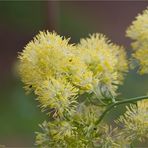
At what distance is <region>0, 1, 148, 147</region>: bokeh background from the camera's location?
135 inches

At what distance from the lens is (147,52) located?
1544 mm

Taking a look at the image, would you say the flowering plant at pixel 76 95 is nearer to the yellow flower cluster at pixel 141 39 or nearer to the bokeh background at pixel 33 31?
the yellow flower cluster at pixel 141 39

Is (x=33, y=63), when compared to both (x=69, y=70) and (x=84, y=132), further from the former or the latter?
(x=84, y=132)

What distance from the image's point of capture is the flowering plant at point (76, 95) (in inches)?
54.4

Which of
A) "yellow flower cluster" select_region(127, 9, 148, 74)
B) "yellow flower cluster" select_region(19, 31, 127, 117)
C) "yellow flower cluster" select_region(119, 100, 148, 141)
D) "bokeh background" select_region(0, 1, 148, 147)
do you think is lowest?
"yellow flower cluster" select_region(119, 100, 148, 141)

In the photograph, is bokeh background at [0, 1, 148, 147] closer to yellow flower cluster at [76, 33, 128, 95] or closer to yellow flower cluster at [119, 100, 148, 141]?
yellow flower cluster at [76, 33, 128, 95]

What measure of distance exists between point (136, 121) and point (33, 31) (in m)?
3.37

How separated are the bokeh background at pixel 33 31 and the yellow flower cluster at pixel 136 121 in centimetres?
153

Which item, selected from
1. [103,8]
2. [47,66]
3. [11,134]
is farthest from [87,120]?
[103,8]

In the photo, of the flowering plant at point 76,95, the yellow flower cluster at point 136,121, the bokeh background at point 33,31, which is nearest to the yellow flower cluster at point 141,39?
the flowering plant at point 76,95

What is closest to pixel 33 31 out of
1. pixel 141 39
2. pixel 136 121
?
pixel 141 39

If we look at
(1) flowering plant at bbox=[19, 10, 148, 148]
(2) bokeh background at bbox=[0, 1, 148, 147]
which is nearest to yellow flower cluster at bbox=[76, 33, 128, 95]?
(1) flowering plant at bbox=[19, 10, 148, 148]

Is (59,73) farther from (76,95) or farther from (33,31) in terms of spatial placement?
(33,31)

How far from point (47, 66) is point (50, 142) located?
0.19 meters
